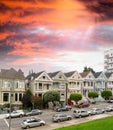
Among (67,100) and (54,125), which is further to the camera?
(67,100)

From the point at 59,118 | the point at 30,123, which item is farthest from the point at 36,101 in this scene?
the point at 30,123

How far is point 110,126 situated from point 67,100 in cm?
4881

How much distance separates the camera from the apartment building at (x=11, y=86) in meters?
78.2

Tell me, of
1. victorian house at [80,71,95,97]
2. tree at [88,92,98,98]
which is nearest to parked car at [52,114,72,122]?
tree at [88,92,98,98]

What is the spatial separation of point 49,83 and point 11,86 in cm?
1183

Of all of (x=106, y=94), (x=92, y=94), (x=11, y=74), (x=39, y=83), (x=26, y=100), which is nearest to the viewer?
(x=26, y=100)

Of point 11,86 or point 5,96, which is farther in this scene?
point 5,96

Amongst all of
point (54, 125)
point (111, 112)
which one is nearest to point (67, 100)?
point (111, 112)

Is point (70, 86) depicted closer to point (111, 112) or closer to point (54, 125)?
point (111, 112)

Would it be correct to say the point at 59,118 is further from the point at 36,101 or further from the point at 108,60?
the point at 108,60

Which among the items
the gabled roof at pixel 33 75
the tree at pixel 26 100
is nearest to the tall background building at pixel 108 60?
the gabled roof at pixel 33 75

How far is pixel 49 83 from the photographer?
282ft

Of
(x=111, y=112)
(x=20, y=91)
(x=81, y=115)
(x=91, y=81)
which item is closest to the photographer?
(x=81, y=115)

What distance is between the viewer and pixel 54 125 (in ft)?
176
